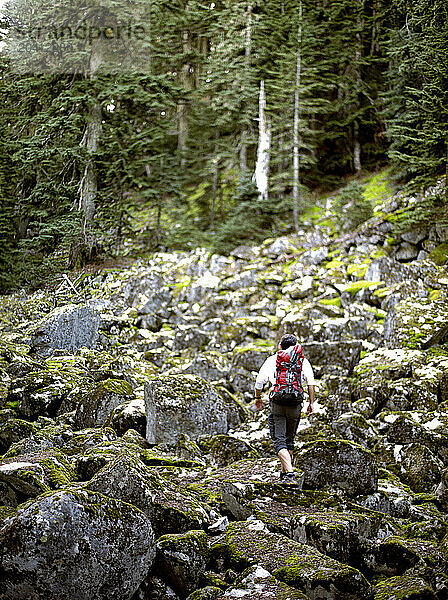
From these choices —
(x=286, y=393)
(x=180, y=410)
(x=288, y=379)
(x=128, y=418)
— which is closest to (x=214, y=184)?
(x=128, y=418)

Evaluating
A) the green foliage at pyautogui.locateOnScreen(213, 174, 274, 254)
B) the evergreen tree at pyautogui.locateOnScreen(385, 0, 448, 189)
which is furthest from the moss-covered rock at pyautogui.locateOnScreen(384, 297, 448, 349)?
the green foliage at pyautogui.locateOnScreen(213, 174, 274, 254)

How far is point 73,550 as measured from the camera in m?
3.91

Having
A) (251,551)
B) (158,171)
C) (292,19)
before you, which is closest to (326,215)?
(158,171)

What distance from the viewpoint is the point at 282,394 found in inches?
250

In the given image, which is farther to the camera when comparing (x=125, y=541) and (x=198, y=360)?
(x=198, y=360)

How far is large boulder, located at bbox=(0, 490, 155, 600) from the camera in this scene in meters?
3.81

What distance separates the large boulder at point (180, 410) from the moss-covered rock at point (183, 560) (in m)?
2.95

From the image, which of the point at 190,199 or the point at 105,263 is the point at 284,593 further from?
the point at 190,199

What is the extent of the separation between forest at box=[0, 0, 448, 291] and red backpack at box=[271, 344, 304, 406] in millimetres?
6048

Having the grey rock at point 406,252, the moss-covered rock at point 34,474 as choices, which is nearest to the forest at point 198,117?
the grey rock at point 406,252

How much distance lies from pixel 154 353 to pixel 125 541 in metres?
8.11

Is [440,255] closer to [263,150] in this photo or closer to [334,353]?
[334,353]

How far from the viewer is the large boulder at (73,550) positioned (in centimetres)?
381

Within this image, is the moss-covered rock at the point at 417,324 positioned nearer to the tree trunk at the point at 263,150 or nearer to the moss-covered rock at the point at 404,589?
the moss-covered rock at the point at 404,589
